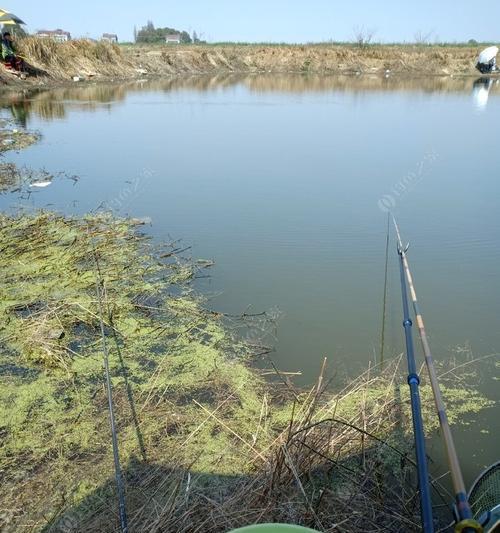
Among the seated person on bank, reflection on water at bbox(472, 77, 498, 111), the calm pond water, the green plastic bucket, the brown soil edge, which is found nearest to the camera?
the green plastic bucket

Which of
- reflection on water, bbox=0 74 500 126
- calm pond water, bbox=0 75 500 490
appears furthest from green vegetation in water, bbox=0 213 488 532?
reflection on water, bbox=0 74 500 126

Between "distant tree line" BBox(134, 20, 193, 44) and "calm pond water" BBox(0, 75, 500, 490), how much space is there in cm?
4430

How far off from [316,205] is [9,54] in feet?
53.9

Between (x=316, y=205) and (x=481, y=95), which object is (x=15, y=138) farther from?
(x=481, y=95)

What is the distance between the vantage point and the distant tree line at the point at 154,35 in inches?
2060

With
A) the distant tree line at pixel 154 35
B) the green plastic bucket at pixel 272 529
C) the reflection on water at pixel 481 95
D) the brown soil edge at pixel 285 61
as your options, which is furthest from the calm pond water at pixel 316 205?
the distant tree line at pixel 154 35

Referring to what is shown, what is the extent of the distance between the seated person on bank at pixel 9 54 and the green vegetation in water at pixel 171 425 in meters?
16.7

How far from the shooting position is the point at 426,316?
3.62 metres

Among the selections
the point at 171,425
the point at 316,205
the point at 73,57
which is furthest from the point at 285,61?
the point at 171,425

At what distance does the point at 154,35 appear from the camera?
190 ft

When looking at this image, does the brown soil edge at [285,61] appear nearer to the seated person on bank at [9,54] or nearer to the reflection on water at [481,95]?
the seated person on bank at [9,54]

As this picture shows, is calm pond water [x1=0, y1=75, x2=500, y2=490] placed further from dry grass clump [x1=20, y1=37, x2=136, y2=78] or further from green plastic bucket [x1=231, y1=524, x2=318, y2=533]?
dry grass clump [x1=20, y1=37, x2=136, y2=78]

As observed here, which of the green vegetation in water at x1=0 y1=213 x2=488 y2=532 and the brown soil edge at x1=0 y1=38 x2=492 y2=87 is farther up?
the brown soil edge at x1=0 y1=38 x2=492 y2=87

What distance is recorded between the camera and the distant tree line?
5231cm
